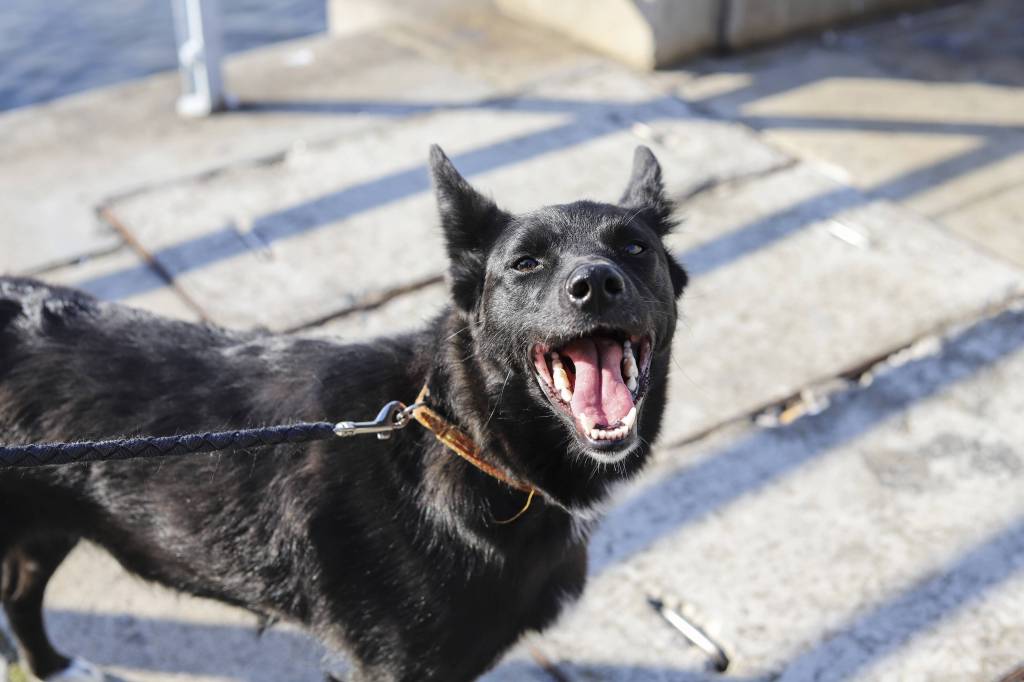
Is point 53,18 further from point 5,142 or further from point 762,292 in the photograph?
point 762,292

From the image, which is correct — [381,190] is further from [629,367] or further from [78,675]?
[629,367]

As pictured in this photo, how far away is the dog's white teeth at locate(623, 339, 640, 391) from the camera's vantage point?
259 centimetres

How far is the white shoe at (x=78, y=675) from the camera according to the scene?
3.18 meters

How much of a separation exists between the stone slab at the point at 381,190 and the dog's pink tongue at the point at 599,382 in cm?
219

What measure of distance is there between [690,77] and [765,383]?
9.00 feet

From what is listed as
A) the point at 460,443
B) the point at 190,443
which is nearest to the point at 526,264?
the point at 460,443

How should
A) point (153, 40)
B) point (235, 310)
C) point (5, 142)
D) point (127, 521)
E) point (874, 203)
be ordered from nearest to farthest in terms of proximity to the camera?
point (127, 521), point (235, 310), point (874, 203), point (5, 142), point (153, 40)

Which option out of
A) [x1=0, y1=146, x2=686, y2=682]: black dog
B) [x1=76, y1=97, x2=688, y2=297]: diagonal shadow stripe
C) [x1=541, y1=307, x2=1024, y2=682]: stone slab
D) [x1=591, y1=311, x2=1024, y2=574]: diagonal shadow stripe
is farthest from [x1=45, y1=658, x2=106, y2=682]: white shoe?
[x1=76, y1=97, x2=688, y2=297]: diagonal shadow stripe

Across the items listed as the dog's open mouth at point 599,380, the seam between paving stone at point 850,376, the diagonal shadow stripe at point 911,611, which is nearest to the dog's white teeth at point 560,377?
the dog's open mouth at point 599,380

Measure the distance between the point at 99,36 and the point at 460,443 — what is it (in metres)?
9.09

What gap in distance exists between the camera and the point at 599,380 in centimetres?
257

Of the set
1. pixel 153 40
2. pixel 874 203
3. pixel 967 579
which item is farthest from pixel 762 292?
pixel 153 40

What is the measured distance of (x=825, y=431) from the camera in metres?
4.06

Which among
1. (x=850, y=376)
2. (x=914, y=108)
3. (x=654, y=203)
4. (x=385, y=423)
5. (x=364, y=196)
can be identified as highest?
(x=654, y=203)
